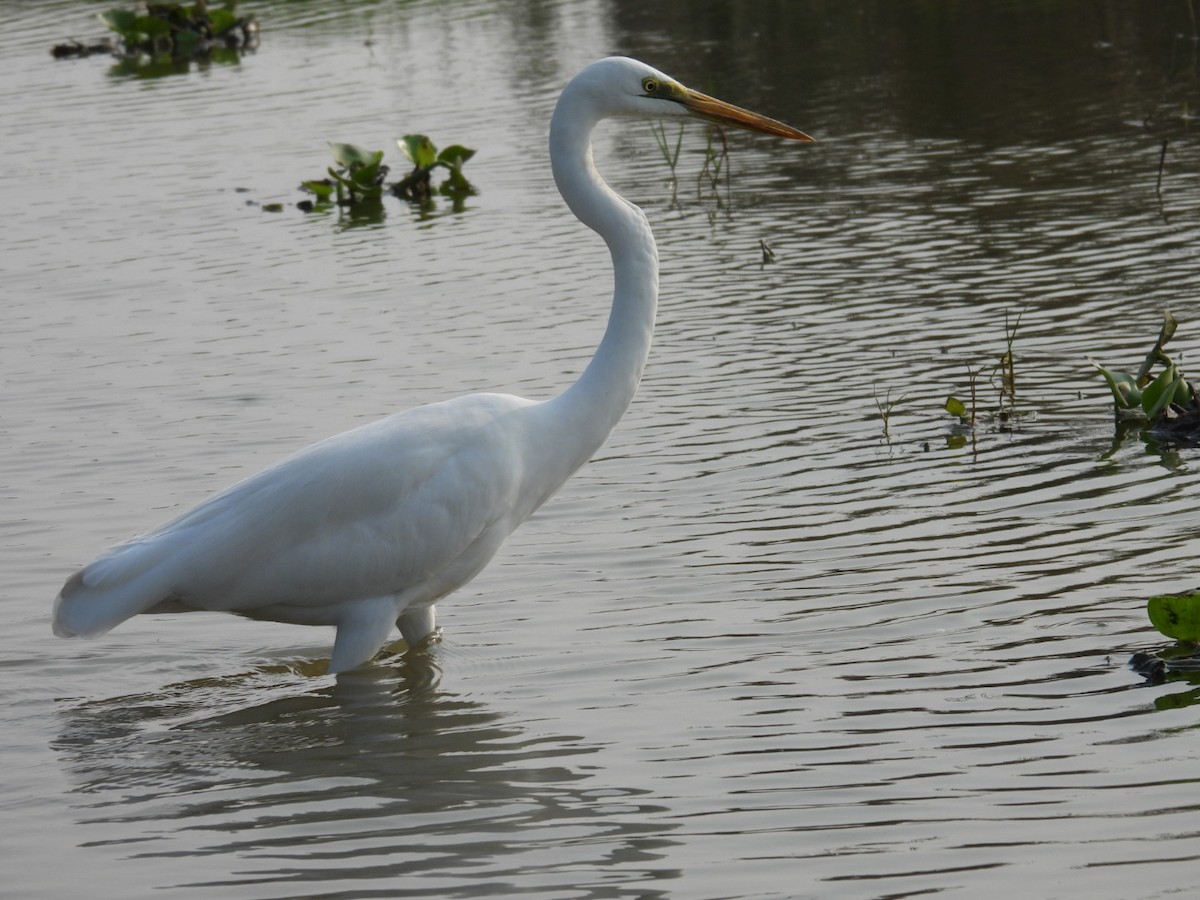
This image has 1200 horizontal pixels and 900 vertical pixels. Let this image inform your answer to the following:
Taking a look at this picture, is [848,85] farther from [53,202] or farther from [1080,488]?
[1080,488]

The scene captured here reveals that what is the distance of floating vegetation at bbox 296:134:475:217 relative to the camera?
14.6m

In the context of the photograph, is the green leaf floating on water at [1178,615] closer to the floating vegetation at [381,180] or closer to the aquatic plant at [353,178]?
the floating vegetation at [381,180]

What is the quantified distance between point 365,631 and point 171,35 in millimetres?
21939

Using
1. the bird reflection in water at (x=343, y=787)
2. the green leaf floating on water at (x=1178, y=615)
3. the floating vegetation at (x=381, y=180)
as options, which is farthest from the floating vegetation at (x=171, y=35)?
the green leaf floating on water at (x=1178, y=615)

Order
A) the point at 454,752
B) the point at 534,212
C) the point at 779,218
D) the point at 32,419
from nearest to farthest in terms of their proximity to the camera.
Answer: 1. the point at 454,752
2. the point at 32,419
3. the point at 779,218
4. the point at 534,212

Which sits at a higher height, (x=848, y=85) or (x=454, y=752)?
(x=848, y=85)

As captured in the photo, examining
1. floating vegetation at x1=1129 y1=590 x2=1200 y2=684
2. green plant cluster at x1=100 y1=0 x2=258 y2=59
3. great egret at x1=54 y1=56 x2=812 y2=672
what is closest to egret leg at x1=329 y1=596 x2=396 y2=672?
great egret at x1=54 y1=56 x2=812 y2=672

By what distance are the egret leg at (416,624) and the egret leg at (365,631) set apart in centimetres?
24

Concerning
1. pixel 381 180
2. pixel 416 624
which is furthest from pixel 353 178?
pixel 416 624

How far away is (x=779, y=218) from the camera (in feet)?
41.5

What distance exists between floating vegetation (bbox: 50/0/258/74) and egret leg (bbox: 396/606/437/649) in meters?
20.2

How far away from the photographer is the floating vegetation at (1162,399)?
24.5ft

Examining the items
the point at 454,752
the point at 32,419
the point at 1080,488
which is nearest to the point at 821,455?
the point at 1080,488

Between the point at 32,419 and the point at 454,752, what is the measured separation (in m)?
4.85
